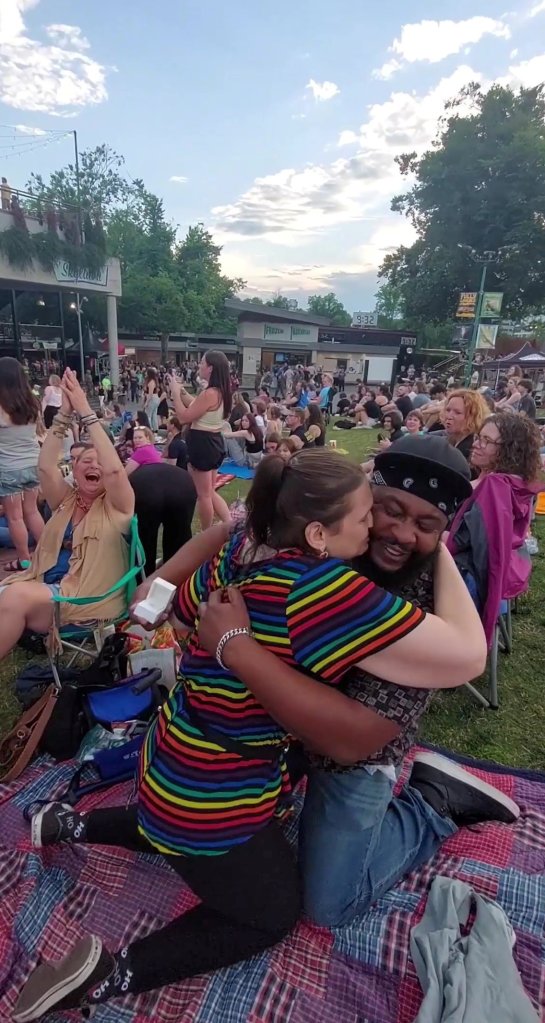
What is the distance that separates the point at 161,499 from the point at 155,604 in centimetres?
200

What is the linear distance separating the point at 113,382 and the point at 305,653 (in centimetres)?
2461

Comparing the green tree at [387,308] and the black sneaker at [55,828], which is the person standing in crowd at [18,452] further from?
the green tree at [387,308]

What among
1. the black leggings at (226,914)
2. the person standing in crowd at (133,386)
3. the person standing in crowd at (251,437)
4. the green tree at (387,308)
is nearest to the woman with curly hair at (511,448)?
the black leggings at (226,914)

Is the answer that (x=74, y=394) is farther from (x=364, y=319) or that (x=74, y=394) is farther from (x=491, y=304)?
(x=364, y=319)

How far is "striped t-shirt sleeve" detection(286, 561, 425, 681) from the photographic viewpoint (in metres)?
1.32

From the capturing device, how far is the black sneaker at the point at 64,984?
1519mm

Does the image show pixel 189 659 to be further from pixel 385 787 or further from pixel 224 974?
pixel 224 974

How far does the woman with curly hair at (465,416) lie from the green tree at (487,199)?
34494 millimetres

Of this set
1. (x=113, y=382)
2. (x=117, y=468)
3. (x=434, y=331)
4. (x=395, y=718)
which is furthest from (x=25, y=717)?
(x=434, y=331)

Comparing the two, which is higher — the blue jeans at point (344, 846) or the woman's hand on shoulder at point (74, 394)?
the woman's hand on shoulder at point (74, 394)

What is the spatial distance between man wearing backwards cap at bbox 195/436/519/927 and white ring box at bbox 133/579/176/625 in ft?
2.16

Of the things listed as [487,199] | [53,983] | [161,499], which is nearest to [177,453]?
[161,499]

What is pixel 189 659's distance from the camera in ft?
5.25

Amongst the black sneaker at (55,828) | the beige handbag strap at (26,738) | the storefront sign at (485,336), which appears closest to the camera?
the black sneaker at (55,828)
